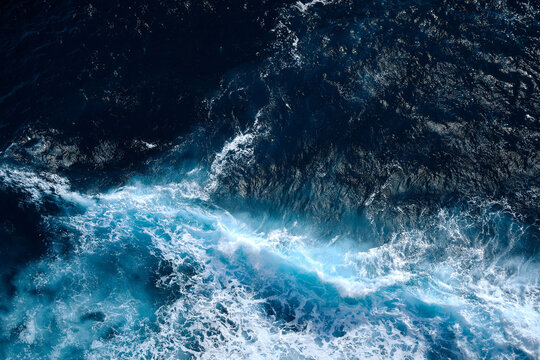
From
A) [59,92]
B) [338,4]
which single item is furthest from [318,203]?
[59,92]

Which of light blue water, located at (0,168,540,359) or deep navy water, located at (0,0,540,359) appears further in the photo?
deep navy water, located at (0,0,540,359)

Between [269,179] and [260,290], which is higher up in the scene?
[269,179]

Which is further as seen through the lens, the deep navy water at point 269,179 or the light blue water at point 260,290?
the deep navy water at point 269,179

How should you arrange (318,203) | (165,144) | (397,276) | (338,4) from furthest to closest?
(338,4) < (165,144) < (318,203) < (397,276)

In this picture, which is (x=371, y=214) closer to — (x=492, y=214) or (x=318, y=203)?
(x=318, y=203)

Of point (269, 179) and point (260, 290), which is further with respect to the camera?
point (269, 179)
